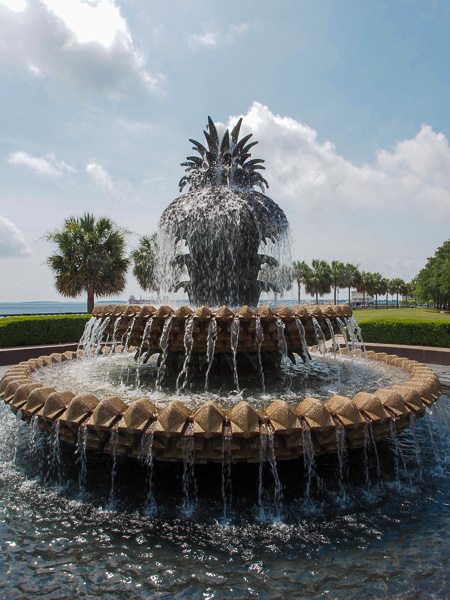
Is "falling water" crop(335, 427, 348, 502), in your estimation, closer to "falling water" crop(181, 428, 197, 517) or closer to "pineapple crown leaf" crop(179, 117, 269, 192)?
"falling water" crop(181, 428, 197, 517)

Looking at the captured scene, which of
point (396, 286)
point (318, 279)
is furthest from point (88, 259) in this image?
point (396, 286)

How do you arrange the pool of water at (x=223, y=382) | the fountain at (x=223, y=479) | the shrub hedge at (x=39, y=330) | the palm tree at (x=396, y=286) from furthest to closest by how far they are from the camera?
the palm tree at (x=396, y=286) < the shrub hedge at (x=39, y=330) < the pool of water at (x=223, y=382) < the fountain at (x=223, y=479)

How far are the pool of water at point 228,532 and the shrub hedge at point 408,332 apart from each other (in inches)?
402

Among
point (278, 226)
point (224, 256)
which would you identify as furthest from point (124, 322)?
point (278, 226)

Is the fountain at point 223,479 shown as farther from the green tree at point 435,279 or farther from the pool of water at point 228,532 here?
the green tree at point 435,279

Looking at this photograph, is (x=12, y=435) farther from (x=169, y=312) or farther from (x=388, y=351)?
(x=388, y=351)

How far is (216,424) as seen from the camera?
3521 mm

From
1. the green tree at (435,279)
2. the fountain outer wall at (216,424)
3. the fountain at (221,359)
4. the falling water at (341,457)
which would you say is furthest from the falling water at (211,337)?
the green tree at (435,279)

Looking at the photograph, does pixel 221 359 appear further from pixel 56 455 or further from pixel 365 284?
pixel 365 284

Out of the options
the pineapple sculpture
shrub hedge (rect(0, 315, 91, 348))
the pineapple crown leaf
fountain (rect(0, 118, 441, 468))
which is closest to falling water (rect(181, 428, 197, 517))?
fountain (rect(0, 118, 441, 468))

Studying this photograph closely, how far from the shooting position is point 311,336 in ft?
18.3

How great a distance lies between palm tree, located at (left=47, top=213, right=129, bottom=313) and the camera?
21.8m

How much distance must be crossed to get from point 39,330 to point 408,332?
15.8 m

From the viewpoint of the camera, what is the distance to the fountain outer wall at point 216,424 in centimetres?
353
